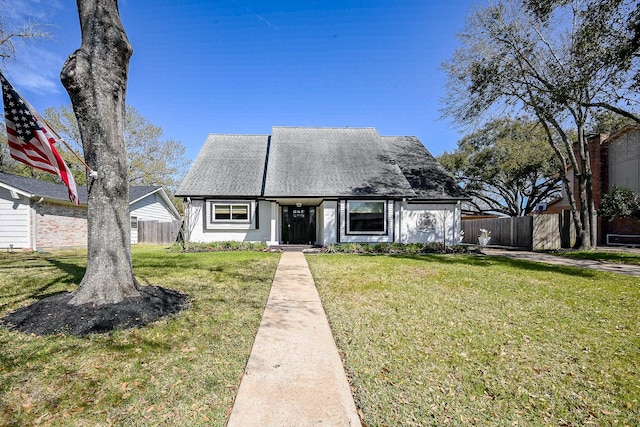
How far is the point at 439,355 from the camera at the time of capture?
3.40 metres

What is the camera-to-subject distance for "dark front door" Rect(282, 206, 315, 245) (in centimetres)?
1620

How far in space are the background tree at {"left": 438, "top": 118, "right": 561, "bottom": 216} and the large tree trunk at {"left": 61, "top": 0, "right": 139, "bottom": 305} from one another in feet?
86.6

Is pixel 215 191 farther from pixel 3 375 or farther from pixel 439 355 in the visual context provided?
pixel 439 355

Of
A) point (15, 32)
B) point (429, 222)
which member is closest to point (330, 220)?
point (429, 222)

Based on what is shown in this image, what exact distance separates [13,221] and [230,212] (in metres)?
9.88

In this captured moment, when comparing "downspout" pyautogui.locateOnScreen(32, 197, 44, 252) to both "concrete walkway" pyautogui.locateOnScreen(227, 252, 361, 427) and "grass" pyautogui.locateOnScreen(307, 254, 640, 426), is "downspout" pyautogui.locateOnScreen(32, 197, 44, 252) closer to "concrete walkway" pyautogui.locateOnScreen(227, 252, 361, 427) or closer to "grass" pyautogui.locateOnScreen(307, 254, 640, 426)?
"grass" pyautogui.locateOnScreen(307, 254, 640, 426)

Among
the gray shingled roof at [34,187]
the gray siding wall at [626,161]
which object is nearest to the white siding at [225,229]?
the gray shingled roof at [34,187]

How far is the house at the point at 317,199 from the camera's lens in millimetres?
14336

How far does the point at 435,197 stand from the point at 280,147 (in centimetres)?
912

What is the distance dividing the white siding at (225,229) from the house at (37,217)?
247 inches

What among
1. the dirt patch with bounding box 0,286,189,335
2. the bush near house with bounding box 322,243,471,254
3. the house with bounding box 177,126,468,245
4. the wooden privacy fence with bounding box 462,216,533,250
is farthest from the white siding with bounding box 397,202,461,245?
the dirt patch with bounding box 0,286,189,335

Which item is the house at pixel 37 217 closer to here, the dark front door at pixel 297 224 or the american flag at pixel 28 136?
the dark front door at pixel 297 224

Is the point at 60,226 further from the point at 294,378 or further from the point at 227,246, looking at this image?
the point at 294,378

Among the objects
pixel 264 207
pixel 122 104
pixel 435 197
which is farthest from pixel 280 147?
pixel 122 104
